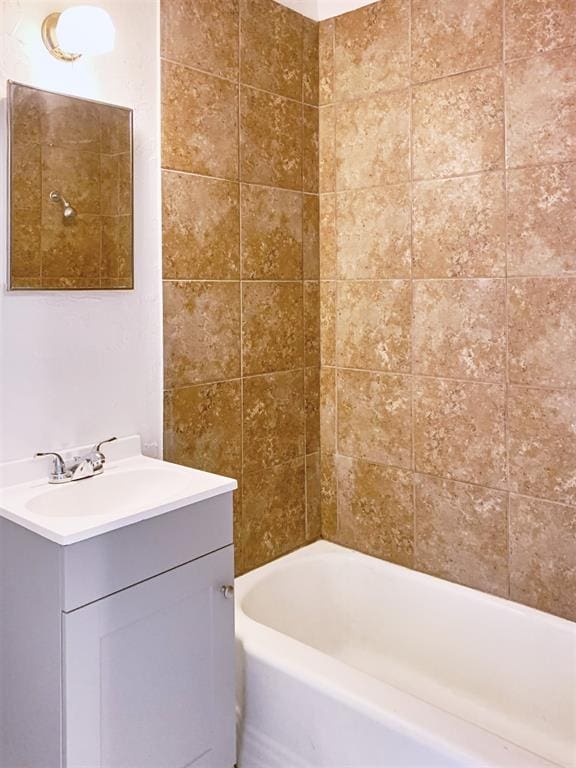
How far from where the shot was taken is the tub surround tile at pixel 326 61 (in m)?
2.54

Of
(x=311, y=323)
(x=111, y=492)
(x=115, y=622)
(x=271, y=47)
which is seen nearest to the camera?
(x=115, y=622)

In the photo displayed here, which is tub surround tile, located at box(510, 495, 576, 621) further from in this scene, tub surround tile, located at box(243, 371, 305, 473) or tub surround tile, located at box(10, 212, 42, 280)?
tub surround tile, located at box(10, 212, 42, 280)

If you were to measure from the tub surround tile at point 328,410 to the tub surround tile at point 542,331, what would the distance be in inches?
29.8

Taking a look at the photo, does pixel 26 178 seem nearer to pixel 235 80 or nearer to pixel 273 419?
pixel 235 80

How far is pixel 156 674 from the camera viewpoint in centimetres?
155

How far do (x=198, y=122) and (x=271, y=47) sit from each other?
503 millimetres

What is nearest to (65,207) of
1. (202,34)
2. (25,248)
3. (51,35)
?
(25,248)

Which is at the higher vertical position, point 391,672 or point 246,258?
point 246,258

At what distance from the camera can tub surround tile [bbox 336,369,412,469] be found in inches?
94.5

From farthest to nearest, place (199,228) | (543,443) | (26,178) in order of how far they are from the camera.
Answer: (199,228) → (543,443) → (26,178)

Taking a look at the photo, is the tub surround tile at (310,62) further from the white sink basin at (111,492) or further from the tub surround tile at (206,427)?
the white sink basin at (111,492)

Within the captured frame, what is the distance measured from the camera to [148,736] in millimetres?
1544

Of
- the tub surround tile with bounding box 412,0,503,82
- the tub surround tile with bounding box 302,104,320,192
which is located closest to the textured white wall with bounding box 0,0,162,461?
the tub surround tile with bounding box 302,104,320,192

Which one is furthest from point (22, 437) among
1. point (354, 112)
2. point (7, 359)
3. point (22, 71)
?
point (354, 112)
